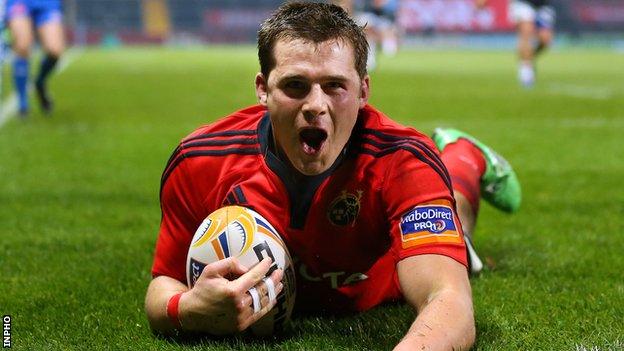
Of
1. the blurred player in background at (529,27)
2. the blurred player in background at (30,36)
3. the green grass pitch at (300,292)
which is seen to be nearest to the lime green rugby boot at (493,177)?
the green grass pitch at (300,292)

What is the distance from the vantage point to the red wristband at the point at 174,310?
3074 mm

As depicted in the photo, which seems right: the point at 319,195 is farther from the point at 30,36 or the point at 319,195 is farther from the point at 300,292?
the point at 30,36

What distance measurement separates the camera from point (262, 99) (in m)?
3.08

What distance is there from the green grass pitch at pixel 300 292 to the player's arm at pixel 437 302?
283 millimetres

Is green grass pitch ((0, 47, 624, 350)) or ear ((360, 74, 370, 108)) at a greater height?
ear ((360, 74, 370, 108))

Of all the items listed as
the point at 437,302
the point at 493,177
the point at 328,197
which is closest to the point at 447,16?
the point at 493,177

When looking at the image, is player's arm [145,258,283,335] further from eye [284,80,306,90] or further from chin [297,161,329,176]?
eye [284,80,306,90]

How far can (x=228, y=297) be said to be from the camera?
9.26 feet

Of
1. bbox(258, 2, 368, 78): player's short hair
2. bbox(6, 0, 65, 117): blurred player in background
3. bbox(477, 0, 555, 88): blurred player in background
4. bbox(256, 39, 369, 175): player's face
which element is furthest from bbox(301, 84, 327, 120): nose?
bbox(477, 0, 555, 88): blurred player in background

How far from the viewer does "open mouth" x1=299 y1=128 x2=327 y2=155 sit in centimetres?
295

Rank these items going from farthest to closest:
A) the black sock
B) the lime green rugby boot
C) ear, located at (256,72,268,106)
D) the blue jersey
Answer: the black sock, the blue jersey, the lime green rugby boot, ear, located at (256,72,268,106)

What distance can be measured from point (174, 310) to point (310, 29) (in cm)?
96

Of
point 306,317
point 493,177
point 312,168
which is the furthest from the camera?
point 493,177

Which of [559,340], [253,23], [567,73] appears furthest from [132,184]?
[253,23]
